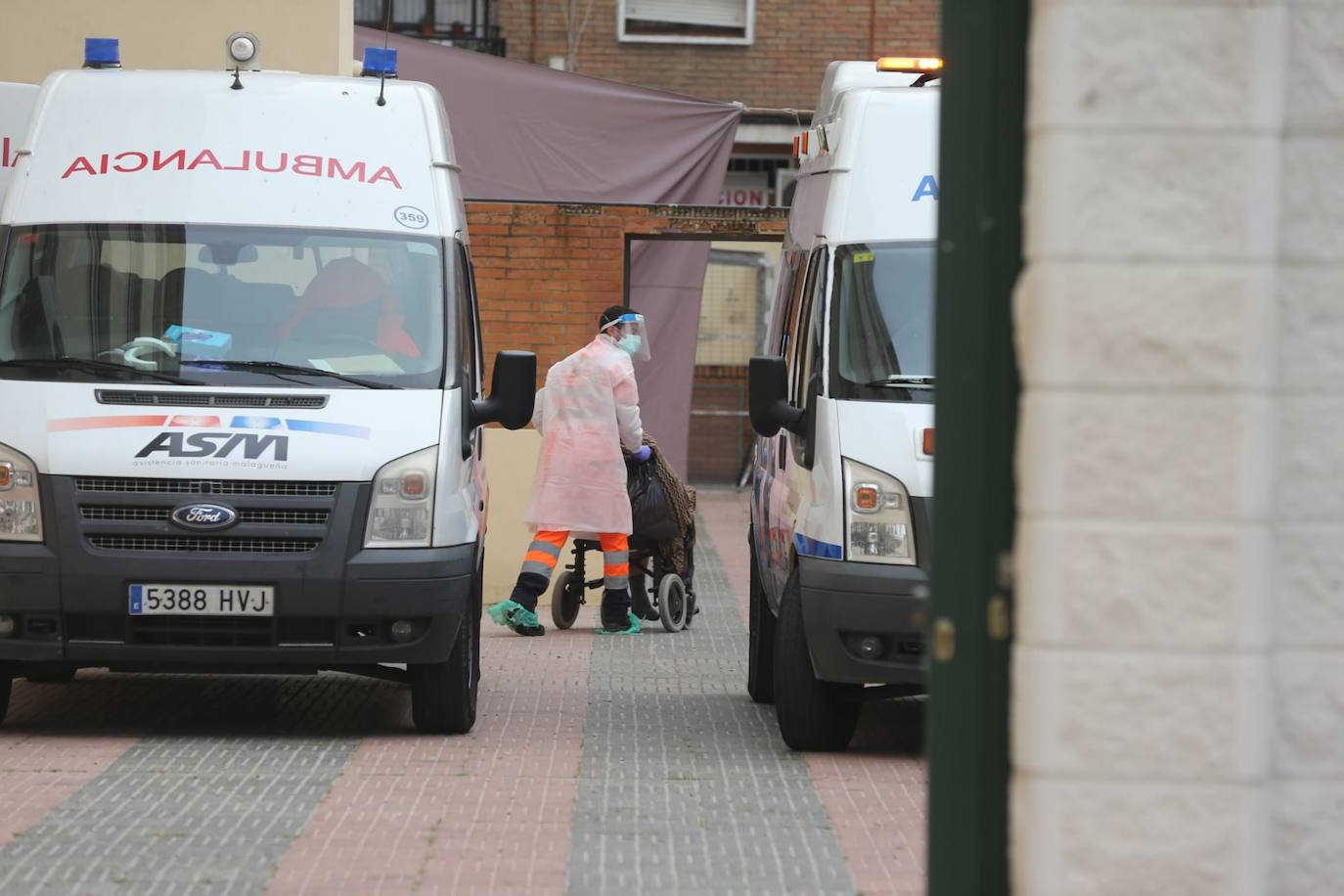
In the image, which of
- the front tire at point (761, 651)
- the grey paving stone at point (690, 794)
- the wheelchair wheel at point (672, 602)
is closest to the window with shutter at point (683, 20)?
the wheelchair wheel at point (672, 602)

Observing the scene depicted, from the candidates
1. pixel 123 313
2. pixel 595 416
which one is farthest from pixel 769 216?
pixel 123 313

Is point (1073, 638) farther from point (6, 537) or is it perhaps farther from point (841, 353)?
point (6, 537)

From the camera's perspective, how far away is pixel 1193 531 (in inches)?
134

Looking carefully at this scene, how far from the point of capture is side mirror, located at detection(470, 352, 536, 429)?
9.23m

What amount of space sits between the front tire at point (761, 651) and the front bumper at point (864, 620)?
6.04 ft

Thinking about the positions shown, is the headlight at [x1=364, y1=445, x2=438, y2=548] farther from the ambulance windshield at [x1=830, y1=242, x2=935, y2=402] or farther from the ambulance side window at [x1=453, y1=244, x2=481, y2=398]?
the ambulance windshield at [x1=830, y1=242, x2=935, y2=402]

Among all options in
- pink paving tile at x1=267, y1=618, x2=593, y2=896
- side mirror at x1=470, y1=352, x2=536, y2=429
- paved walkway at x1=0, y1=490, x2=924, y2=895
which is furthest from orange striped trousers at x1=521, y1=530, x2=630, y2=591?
side mirror at x1=470, y1=352, x2=536, y2=429

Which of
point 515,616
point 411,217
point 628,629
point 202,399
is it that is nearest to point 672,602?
point 628,629

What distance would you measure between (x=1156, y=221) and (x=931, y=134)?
224 inches

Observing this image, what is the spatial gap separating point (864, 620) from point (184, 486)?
8.97 feet

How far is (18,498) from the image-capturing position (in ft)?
27.8

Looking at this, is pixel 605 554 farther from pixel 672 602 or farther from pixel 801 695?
pixel 801 695

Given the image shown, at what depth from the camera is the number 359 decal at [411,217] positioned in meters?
9.27

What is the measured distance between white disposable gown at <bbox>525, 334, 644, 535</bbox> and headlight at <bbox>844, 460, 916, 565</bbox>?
4783 mm
